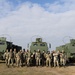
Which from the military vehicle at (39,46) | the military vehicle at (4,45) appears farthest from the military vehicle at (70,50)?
the military vehicle at (4,45)

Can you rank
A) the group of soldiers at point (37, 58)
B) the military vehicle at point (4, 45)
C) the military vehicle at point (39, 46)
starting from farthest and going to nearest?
1. the military vehicle at point (39, 46)
2. the military vehicle at point (4, 45)
3. the group of soldiers at point (37, 58)

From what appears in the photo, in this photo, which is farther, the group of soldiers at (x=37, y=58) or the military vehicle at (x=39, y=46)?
the military vehicle at (x=39, y=46)

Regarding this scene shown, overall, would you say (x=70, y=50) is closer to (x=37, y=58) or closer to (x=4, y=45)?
(x=37, y=58)

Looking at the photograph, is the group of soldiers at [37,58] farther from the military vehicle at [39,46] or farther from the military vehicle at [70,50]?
the military vehicle at [39,46]

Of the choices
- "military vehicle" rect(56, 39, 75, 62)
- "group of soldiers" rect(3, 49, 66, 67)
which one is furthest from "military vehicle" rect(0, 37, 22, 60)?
"military vehicle" rect(56, 39, 75, 62)

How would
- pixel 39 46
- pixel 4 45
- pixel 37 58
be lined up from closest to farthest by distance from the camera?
pixel 37 58 < pixel 4 45 < pixel 39 46

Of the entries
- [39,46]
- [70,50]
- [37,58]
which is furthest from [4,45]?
[70,50]

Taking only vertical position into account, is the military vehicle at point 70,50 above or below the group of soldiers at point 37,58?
above

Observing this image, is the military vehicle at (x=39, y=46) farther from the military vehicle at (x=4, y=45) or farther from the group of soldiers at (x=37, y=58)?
the group of soldiers at (x=37, y=58)

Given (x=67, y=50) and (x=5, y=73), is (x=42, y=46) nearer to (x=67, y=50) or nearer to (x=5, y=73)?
(x=67, y=50)

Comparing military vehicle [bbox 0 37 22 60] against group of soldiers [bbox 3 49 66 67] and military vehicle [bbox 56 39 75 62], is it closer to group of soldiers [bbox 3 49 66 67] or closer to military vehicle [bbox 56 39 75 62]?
Result: group of soldiers [bbox 3 49 66 67]

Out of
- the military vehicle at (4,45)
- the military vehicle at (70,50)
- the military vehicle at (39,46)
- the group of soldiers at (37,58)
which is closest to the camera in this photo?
the group of soldiers at (37,58)

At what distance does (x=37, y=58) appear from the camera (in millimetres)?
21000

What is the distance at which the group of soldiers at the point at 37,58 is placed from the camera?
821 inches
